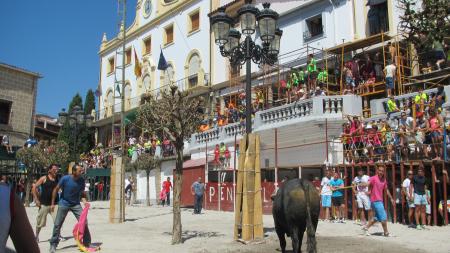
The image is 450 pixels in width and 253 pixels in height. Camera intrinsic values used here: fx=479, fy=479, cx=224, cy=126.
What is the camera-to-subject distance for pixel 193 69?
35688 millimetres

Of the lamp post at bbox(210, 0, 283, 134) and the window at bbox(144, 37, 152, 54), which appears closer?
the lamp post at bbox(210, 0, 283, 134)

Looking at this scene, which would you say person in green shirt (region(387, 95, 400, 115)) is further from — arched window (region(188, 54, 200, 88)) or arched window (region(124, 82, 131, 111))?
arched window (region(124, 82, 131, 111))

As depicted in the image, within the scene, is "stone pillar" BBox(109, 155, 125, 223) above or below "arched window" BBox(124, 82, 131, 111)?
below

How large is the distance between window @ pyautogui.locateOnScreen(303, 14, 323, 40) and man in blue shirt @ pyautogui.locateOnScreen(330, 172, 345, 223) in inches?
472

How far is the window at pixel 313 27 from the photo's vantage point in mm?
26047

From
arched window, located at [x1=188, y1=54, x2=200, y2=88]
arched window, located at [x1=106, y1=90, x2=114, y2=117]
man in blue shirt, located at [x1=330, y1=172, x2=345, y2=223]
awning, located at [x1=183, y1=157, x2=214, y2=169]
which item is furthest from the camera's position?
arched window, located at [x1=106, y1=90, x2=114, y2=117]

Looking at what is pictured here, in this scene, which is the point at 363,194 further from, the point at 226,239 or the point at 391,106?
the point at 226,239

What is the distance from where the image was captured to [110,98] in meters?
45.4

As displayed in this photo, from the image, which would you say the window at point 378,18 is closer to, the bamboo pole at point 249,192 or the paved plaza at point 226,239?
the paved plaza at point 226,239

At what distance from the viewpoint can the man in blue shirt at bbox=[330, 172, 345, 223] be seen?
1590 centimetres

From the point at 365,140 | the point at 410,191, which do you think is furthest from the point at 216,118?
the point at 410,191

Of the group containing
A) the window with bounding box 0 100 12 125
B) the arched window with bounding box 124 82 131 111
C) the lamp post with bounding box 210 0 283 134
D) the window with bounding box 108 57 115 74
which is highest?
the window with bounding box 108 57 115 74

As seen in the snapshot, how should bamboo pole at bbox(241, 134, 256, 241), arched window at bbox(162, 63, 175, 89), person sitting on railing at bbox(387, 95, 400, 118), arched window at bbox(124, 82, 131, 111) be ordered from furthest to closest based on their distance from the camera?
arched window at bbox(124, 82, 131, 111), arched window at bbox(162, 63, 175, 89), person sitting on railing at bbox(387, 95, 400, 118), bamboo pole at bbox(241, 134, 256, 241)

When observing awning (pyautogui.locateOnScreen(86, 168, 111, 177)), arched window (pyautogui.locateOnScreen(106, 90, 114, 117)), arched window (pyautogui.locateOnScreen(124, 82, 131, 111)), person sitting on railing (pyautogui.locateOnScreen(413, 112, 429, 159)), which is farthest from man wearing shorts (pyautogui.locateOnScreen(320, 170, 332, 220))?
arched window (pyautogui.locateOnScreen(106, 90, 114, 117))
